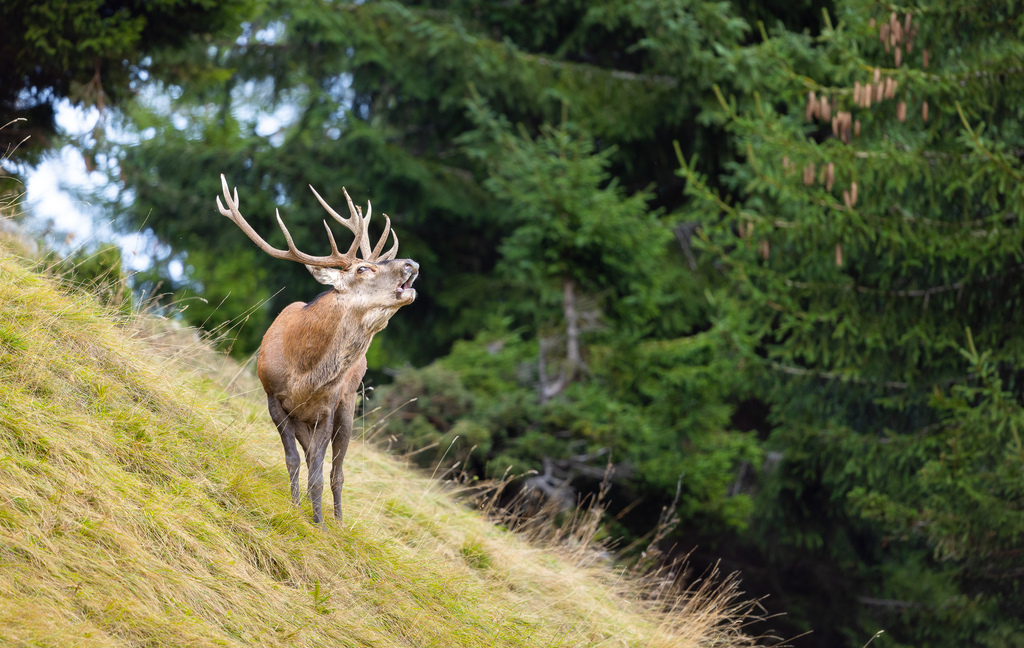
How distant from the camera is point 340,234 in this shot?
1505 cm

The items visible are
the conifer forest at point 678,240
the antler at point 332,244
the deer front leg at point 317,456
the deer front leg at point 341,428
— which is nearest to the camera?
the antler at point 332,244

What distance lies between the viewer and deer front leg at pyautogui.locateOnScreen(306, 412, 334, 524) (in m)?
4.32

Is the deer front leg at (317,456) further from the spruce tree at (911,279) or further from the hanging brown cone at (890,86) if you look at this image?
the hanging brown cone at (890,86)

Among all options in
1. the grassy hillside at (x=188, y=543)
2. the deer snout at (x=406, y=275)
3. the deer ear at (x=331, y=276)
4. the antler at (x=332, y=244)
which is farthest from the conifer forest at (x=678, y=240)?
the deer snout at (x=406, y=275)

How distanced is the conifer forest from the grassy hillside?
0.73 meters

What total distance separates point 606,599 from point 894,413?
6.88 metres

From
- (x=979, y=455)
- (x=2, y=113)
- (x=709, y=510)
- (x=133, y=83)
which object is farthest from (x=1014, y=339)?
(x=2, y=113)

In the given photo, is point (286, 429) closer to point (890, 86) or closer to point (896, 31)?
point (890, 86)

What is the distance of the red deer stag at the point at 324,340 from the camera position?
4.23 meters

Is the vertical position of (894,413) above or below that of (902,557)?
above

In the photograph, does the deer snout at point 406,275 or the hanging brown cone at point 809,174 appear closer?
the deer snout at point 406,275

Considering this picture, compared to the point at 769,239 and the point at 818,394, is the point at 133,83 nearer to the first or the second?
the point at 769,239

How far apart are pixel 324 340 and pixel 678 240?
12169mm

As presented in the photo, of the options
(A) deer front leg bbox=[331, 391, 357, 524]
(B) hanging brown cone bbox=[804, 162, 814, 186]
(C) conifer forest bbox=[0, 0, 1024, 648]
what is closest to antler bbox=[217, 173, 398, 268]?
(A) deer front leg bbox=[331, 391, 357, 524]
